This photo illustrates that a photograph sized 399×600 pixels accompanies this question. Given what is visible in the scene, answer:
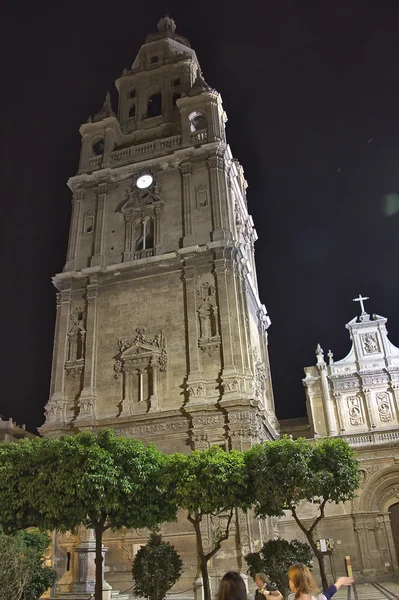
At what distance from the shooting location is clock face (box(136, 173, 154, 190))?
33406 millimetres

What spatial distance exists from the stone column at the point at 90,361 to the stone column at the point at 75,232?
8.15 feet

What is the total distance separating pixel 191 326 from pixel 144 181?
11.4m

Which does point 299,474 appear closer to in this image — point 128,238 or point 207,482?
point 207,482

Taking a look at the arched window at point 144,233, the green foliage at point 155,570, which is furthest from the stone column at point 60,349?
the green foliage at point 155,570

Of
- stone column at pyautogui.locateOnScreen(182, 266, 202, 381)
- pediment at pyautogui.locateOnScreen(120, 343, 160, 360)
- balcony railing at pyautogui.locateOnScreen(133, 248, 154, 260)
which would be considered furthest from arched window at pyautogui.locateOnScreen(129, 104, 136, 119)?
pediment at pyautogui.locateOnScreen(120, 343, 160, 360)

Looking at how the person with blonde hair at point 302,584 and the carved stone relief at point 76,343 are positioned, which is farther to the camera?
the carved stone relief at point 76,343

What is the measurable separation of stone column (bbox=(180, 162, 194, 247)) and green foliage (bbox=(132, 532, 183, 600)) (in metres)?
17.3

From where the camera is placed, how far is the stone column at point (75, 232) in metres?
32.1

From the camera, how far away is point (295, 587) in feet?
18.2

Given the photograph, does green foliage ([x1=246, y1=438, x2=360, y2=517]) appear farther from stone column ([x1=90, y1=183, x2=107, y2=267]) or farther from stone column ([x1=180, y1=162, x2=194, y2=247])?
stone column ([x1=90, y1=183, x2=107, y2=267])

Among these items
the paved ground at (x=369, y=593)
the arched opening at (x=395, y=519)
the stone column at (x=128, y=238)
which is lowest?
the paved ground at (x=369, y=593)

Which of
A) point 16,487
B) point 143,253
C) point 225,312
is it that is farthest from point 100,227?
point 16,487

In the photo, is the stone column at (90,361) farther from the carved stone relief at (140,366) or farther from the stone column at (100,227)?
the stone column at (100,227)

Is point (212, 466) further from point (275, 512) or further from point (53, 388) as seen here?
point (53, 388)
